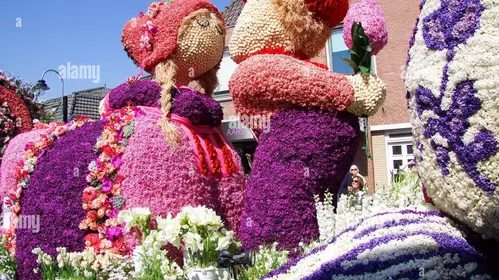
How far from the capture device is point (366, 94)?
11.2ft

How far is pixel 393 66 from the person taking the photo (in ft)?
35.3

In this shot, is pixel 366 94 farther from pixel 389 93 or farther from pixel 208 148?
pixel 389 93

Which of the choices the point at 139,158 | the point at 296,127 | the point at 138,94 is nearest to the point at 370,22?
the point at 296,127

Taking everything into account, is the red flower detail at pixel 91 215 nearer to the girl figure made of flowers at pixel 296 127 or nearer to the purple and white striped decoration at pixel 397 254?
the girl figure made of flowers at pixel 296 127

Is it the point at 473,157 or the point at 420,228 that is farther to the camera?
the point at 420,228

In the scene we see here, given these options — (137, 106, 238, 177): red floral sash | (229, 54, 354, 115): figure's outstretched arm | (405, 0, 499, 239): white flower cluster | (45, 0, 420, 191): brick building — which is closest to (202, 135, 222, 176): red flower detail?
(137, 106, 238, 177): red floral sash

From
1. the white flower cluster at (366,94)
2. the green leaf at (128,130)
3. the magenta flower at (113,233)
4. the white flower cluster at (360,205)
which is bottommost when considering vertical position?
the magenta flower at (113,233)

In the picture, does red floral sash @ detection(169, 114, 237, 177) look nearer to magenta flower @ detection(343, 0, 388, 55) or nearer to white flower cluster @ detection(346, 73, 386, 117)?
white flower cluster @ detection(346, 73, 386, 117)

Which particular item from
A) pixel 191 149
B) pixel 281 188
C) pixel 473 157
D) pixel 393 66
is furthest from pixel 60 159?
pixel 393 66

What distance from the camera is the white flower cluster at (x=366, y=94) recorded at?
134 inches

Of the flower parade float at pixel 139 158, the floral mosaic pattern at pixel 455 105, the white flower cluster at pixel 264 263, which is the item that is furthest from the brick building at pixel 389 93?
the floral mosaic pattern at pixel 455 105

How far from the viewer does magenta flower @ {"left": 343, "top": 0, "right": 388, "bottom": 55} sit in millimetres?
3520

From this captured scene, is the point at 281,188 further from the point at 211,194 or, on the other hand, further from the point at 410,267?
the point at 410,267

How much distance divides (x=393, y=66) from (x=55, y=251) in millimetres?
9035
